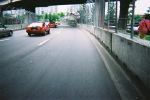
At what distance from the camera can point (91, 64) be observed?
11.9 m

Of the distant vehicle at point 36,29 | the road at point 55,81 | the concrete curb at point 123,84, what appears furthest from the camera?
→ the distant vehicle at point 36,29

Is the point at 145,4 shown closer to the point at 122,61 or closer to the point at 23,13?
the point at 122,61

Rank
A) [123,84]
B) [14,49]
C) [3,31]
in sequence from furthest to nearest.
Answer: [3,31] < [14,49] < [123,84]

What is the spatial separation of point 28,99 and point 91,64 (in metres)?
5.66

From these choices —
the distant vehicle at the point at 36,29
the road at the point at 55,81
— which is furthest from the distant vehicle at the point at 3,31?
the road at the point at 55,81

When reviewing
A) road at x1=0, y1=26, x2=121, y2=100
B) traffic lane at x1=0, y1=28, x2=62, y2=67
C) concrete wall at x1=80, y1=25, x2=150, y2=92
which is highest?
concrete wall at x1=80, y1=25, x2=150, y2=92

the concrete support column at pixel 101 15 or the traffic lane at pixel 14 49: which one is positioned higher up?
the concrete support column at pixel 101 15

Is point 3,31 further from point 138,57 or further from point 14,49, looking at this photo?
point 138,57

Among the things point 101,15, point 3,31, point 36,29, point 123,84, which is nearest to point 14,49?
point 123,84

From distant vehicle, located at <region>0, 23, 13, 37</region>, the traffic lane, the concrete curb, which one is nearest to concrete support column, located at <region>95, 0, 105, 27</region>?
the traffic lane

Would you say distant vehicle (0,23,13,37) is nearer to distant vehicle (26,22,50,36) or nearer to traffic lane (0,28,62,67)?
distant vehicle (26,22,50,36)

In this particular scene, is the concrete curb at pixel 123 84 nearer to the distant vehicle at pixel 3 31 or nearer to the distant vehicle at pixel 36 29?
the distant vehicle at pixel 3 31

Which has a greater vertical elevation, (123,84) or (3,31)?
(123,84)

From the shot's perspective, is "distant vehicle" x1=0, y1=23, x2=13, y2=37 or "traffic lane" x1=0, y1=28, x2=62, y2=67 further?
"distant vehicle" x1=0, y1=23, x2=13, y2=37
